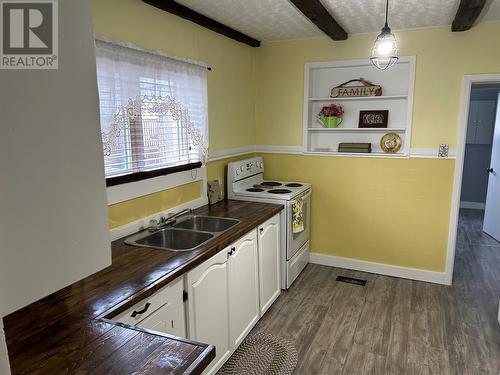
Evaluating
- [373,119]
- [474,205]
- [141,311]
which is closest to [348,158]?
[373,119]

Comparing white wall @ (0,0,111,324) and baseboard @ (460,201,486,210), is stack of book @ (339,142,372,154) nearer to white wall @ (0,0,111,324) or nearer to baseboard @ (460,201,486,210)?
white wall @ (0,0,111,324)

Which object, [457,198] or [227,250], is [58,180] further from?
[457,198]

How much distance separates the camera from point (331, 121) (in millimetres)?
3822

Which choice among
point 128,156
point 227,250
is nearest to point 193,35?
point 128,156

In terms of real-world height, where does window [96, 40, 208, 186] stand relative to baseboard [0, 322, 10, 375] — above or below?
above

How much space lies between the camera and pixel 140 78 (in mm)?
2369

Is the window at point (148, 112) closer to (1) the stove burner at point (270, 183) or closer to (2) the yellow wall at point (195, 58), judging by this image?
(2) the yellow wall at point (195, 58)

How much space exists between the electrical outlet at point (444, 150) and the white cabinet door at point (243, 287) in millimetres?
1962

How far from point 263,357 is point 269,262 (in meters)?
0.76

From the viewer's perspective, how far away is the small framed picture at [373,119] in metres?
3.69

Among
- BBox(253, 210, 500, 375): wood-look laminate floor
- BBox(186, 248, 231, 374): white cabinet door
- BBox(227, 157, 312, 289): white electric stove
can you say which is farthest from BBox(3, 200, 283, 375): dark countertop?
BBox(227, 157, 312, 289): white electric stove

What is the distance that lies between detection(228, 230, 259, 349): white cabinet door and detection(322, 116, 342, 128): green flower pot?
1.67 meters

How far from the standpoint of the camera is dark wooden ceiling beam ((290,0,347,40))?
8.16ft

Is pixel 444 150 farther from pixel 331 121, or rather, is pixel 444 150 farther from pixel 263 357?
pixel 263 357
